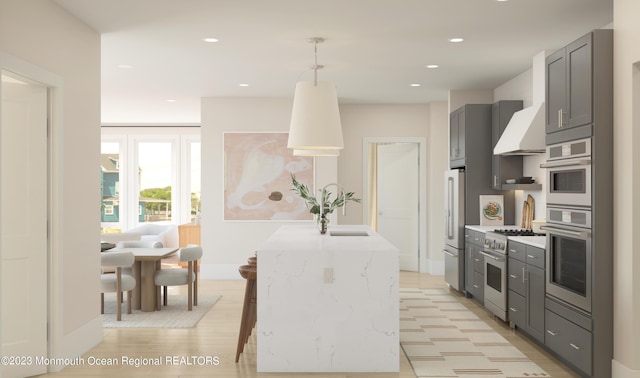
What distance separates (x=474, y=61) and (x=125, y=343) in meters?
4.74

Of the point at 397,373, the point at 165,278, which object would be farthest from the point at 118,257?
the point at 397,373

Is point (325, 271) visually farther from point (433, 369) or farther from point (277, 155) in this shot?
point (277, 155)

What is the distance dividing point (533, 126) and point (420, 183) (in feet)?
12.6

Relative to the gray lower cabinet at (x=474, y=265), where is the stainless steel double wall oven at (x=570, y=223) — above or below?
above

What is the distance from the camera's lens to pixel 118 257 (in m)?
6.08

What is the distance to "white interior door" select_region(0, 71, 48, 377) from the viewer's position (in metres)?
4.21

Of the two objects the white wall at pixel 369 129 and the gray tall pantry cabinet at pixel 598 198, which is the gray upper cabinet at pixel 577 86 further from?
the white wall at pixel 369 129

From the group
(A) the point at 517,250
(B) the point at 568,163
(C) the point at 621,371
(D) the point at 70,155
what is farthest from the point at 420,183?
(D) the point at 70,155

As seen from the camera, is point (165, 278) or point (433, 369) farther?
point (165, 278)

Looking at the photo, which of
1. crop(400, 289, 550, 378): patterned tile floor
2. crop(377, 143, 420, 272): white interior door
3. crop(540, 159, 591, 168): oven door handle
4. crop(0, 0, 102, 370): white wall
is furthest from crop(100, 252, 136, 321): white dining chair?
crop(377, 143, 420, 272): white interior door

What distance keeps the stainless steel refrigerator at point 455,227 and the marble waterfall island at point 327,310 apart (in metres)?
3.40

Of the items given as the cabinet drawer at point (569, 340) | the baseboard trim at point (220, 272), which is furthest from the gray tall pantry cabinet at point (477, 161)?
the baseboard trim at point (220, 272)

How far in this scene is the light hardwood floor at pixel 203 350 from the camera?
4.40m

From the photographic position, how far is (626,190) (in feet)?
12.6
